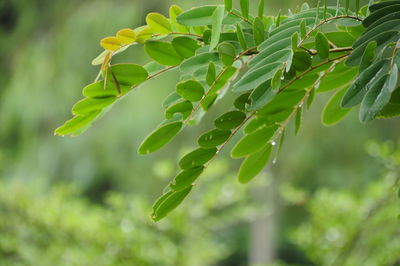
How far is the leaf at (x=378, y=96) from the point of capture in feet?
1.13

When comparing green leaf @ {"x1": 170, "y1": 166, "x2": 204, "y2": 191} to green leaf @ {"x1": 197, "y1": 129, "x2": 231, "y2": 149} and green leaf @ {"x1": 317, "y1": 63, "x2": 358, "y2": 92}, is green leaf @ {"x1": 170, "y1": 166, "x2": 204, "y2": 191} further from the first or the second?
green leaf @ {"x1": 317, "y1": 63, "x2": 358, "y2": 92}

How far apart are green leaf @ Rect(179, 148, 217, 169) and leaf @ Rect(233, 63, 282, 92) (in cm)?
9

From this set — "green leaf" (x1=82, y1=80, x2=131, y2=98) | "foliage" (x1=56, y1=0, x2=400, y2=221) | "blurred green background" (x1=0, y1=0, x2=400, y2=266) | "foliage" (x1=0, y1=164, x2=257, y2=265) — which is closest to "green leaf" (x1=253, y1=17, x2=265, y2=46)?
"foliage" (x1=56, y1=0, x2=400, y2=221)

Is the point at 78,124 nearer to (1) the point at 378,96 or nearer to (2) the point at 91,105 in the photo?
(2) the point at 91,105

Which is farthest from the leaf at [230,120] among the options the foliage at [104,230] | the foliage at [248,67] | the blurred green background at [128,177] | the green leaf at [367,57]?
the foliage at [104,230]

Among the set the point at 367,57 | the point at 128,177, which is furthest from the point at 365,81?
the point at 128,177

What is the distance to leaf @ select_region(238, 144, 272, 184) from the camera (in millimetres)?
505

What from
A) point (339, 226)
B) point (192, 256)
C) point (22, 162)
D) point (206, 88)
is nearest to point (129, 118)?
point (22, 162)

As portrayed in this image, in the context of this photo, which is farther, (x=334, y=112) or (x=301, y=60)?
(x=334, y=112)

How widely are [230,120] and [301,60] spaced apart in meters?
0.08

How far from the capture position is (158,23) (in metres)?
0.43

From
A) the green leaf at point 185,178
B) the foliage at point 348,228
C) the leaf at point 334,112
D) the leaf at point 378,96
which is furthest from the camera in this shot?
the foliage at point 348,228

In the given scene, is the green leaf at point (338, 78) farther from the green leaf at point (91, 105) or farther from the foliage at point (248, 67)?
the green leaf at point (91, 105)

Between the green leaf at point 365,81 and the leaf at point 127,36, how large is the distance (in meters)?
0.16
